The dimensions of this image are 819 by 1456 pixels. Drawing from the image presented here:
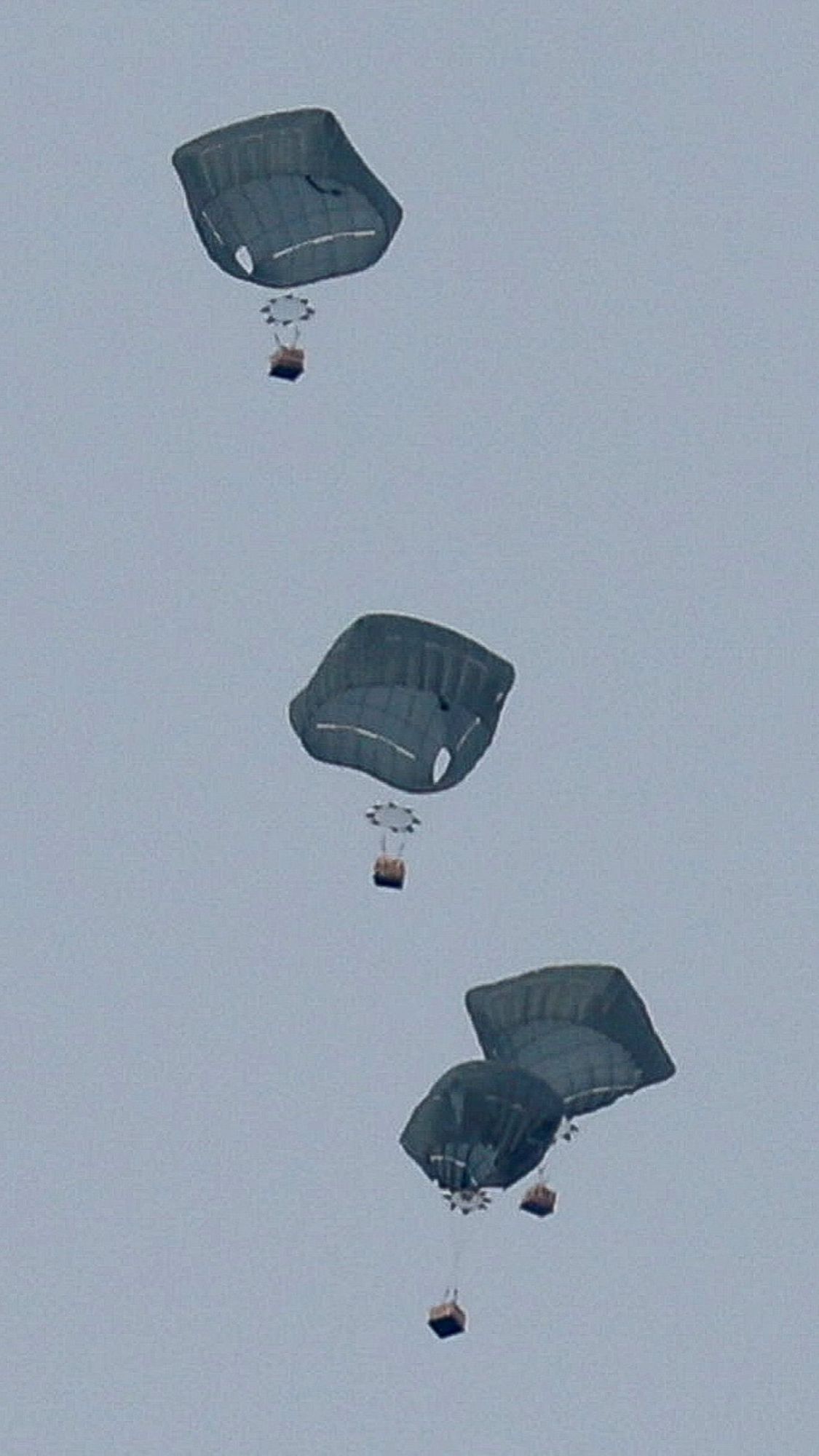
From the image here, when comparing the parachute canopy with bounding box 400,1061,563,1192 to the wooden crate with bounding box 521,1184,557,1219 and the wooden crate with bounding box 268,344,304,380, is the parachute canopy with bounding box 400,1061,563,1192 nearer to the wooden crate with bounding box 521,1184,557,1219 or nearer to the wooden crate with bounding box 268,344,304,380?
the wooden crate with bounding box 521,1184,557,1219

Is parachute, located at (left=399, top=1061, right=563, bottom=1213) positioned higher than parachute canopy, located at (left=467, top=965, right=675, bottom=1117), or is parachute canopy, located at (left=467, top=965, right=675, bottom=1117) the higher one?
parachute canopy, located at (left=467, top=965, right=675, bottom=1117)

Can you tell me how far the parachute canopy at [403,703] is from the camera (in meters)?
109

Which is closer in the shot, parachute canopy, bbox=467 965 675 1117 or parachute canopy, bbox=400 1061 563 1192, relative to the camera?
parachute canopy, bbox=400 1061 563 1192

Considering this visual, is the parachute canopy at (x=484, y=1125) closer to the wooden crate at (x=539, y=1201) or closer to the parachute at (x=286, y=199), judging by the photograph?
the wooden crate at (x=539, y=1201)

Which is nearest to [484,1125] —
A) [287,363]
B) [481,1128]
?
[481,1128]

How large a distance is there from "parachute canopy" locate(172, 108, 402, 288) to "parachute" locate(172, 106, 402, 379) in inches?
0.6

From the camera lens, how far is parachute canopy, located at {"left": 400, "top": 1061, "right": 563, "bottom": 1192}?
350 feet

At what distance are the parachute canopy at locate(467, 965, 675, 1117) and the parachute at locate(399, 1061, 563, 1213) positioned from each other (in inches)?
153

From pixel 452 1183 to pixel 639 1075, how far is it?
230 inches

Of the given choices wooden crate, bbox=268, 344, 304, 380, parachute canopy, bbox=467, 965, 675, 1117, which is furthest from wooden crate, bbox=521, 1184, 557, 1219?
wooden crate, bbox=268, 344, 304, 380

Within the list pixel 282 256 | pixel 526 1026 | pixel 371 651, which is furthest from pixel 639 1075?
pixel 282 256

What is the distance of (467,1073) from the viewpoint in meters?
107

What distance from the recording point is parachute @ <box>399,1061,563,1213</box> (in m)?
107

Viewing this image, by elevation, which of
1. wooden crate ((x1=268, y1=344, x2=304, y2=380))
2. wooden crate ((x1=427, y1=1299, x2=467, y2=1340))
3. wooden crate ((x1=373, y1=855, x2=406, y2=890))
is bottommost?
wooden crate ((x1=427, y1=1299, x2=467, y2=1340))
